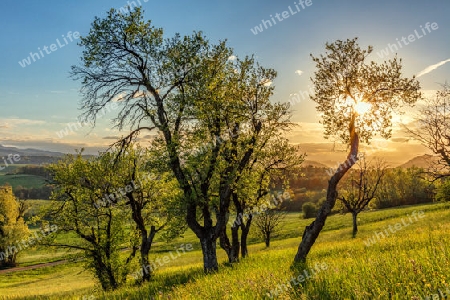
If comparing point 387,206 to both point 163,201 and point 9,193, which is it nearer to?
point 163,201

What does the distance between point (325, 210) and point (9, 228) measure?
84.2m

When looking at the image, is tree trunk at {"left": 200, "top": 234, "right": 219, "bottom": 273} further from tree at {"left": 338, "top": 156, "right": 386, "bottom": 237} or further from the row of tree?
tree at {"left": 338, "top": 156, "right": 386, "bottom": 237}

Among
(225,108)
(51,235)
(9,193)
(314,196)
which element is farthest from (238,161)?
(314,196)

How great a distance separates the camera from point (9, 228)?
246 ft

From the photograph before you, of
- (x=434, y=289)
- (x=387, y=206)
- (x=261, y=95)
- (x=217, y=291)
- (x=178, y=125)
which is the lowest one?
(x=387, y=206)

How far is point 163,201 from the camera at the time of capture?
2814cm

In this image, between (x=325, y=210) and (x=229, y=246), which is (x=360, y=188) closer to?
(x=229, y=246)

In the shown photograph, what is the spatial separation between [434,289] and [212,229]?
51.7ft

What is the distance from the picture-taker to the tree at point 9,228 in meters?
73.6

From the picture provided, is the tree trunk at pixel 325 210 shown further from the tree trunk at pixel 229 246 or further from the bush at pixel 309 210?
the bush at pixel 309 210

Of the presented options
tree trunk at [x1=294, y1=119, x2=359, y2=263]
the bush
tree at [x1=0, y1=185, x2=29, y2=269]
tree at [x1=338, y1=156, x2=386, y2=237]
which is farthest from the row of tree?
the bush

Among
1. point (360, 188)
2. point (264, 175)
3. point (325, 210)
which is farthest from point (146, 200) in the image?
point (360, 188)

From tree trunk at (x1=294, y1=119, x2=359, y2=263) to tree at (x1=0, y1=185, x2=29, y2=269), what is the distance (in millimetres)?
77640

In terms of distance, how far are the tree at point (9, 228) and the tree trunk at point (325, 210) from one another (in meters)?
77.6
